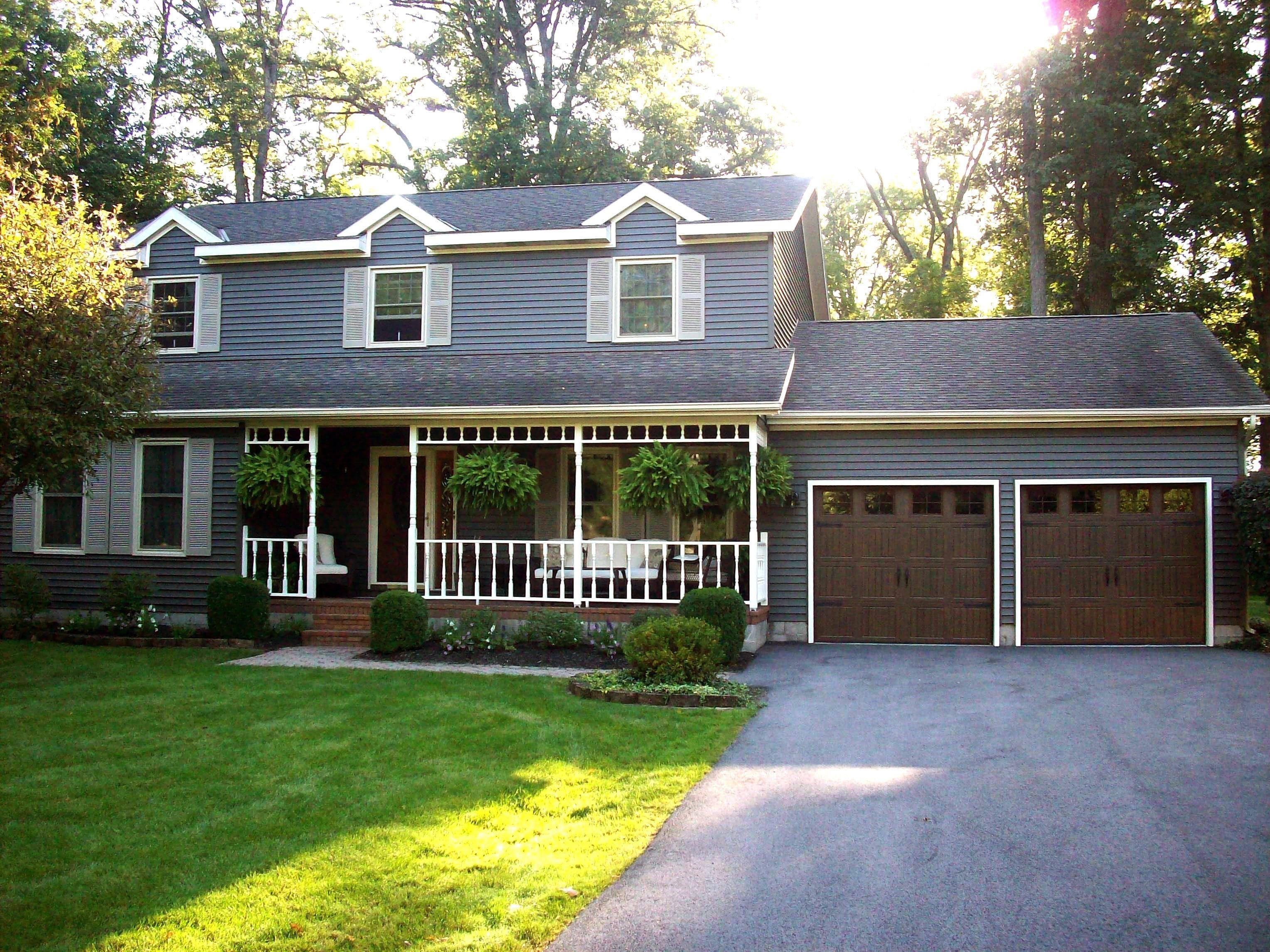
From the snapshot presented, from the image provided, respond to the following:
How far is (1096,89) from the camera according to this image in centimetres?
2239

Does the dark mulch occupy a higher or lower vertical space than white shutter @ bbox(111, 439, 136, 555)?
lower

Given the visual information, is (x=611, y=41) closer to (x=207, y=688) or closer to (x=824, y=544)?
(x=824, y=544)

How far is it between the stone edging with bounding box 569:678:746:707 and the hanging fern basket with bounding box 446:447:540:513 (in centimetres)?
401

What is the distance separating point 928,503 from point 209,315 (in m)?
11.2

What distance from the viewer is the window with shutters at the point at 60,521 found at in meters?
14.7

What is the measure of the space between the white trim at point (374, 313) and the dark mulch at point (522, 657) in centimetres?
499

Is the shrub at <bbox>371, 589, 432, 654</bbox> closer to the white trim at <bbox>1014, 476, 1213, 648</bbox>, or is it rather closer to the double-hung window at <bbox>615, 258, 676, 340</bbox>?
the double-hung window at <bbox>615, 258, 676, 340</bbox>

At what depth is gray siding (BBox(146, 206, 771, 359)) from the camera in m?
14.6

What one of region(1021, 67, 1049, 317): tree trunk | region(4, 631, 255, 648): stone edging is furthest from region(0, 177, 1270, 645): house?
region(1021, 67, 1049, 317): tree trunk

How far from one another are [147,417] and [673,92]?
68.4ft

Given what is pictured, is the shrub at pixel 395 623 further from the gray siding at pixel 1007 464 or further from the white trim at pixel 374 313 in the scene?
the gray siding at pixel 1007 464

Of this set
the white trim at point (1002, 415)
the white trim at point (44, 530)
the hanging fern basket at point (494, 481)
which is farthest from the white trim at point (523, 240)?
the white trim at point (44, 530)

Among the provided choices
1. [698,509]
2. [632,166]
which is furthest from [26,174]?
[632,166]

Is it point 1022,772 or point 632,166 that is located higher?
point 632,166
